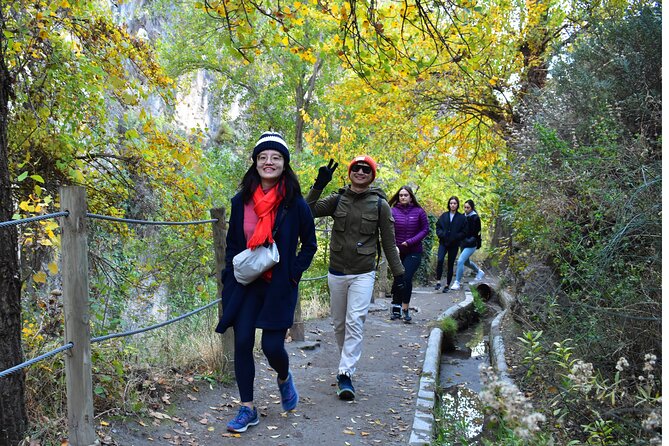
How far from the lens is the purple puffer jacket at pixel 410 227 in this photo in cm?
902

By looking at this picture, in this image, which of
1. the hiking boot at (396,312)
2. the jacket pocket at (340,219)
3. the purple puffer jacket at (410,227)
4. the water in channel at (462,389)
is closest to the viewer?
the water in channel at (462,389)

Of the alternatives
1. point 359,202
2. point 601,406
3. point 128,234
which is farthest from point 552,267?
point 128,234

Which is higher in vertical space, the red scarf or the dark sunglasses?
the dark sunglasses

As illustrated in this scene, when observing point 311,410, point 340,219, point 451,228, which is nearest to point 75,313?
point 311,410

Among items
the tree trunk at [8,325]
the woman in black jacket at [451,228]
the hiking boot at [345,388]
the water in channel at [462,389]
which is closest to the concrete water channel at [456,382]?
the water in channel at [462,389]

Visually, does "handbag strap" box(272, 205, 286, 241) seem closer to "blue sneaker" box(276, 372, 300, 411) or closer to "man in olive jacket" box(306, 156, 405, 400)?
"man in olive jacket" box(306, 156, 405, 400)

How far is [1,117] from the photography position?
3523 millimetres

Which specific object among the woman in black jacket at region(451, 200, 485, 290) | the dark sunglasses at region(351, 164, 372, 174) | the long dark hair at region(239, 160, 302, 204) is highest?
the dark sunglasses at region(351, 164, 372, 174)

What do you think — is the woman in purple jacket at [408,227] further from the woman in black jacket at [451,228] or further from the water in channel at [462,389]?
the woman in black jacket at [451,228]

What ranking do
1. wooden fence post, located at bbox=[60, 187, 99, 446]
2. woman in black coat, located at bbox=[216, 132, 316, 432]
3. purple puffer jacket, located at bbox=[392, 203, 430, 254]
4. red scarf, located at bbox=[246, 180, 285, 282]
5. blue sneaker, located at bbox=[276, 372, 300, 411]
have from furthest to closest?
purple puffer jacket, located at bbox=[392, 203, 430, 254] < blue sneaker, located at bbox=[276, 372, 300, 411] < woman in black coat, located at bbox=[216, 132, 316, 432] < red scarf, located at bbox=[246, 180, 285, 282] < wooden fence post, located at bbox=[60, 187, 99, 446]

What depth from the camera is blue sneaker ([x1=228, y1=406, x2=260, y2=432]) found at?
14.4 ft

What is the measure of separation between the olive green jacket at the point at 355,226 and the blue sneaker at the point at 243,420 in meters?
1.59

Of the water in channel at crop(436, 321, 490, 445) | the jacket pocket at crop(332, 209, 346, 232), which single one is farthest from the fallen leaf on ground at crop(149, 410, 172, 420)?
the jacket pocket at crop(332, 209, 346, 232)

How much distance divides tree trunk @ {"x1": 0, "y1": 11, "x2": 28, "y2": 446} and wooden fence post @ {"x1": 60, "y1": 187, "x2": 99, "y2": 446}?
0.26 meters
